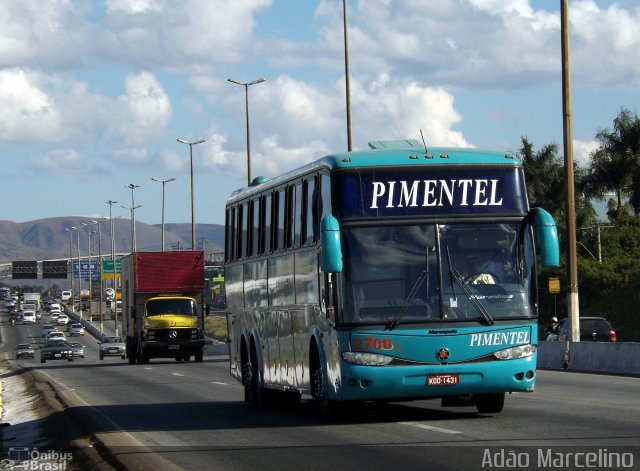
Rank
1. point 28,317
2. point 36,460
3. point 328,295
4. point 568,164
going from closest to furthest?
1. point 36,460
2. point 328,295
3. point 568,164
4. point 28,317

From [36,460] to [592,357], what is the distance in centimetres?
2018

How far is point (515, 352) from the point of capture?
1636cm

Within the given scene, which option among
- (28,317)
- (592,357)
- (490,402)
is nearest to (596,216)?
(592,357)

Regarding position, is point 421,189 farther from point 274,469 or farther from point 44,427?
point 44,427

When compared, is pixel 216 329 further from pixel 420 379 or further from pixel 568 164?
pixel 420 379

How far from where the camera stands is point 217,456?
14172 mm

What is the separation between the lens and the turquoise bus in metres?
16.1

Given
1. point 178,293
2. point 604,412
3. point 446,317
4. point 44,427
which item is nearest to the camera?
point 446,317

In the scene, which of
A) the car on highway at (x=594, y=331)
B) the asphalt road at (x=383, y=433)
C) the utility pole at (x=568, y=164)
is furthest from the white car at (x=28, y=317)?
the asphalt road at (x=383, y=433)

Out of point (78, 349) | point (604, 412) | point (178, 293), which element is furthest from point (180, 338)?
point (604, 412)

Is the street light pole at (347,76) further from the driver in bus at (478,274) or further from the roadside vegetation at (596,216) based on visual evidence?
the driver in bus at (478,274)

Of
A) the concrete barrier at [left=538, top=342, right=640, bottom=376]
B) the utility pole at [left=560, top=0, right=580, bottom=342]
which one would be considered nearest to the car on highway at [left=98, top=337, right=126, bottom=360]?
the concrete barrier at [left=538, top=342, right=640, bottom=376]

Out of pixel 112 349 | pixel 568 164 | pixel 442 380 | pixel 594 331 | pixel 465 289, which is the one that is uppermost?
pixel 568 164

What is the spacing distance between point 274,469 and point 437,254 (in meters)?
4.50
